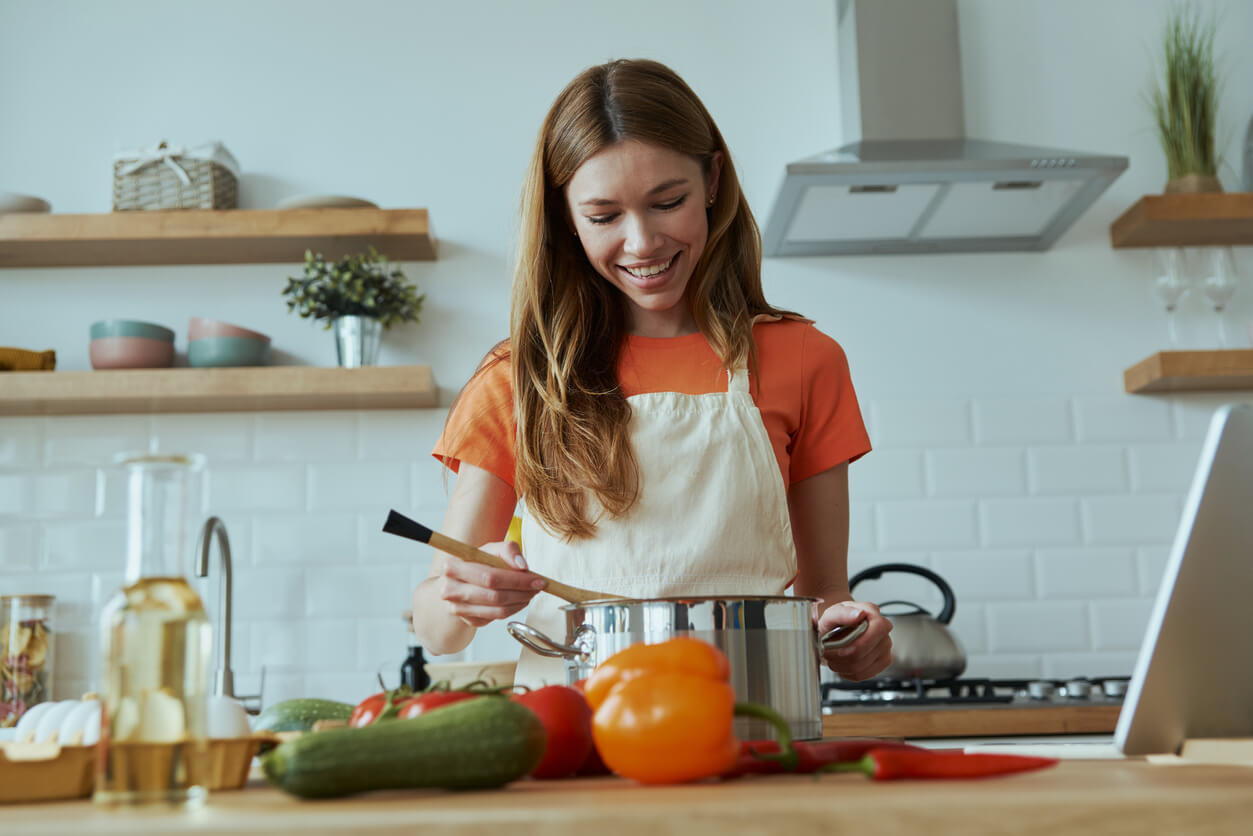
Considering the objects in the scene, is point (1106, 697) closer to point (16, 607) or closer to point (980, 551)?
point (980, 551)

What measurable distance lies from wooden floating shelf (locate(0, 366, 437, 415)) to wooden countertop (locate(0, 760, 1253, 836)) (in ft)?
7.49

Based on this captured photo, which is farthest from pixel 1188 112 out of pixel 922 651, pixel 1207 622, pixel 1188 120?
pixel 1207 622

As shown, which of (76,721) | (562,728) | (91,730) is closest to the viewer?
(562,728)

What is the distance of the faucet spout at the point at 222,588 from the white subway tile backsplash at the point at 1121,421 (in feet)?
6.88

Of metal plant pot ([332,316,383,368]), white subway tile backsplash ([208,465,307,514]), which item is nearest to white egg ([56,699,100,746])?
metal plant pot ([332,316,383,368])

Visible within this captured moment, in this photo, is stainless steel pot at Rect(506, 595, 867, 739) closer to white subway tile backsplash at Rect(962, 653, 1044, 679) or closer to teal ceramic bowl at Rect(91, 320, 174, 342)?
white subway tile backsplash at Rect(962, 653, 1044, 679)

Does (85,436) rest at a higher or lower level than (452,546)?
higher

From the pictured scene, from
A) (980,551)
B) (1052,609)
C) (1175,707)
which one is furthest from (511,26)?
(1175,707)

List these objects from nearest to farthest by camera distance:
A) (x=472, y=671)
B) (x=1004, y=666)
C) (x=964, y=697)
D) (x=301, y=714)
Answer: (x=301, y=714)
(x=472, y=671)
(x=964, y=697)
(x=1004, y=666)

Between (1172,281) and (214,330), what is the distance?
235 centimetres

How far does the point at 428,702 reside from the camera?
0.74 meters

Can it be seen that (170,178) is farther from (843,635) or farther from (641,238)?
(843,635)

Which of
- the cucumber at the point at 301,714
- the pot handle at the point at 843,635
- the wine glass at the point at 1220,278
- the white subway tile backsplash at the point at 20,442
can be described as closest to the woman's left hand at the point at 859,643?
the pot handle at the point at 843,635

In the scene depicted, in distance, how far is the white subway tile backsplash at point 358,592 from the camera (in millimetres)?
2971
